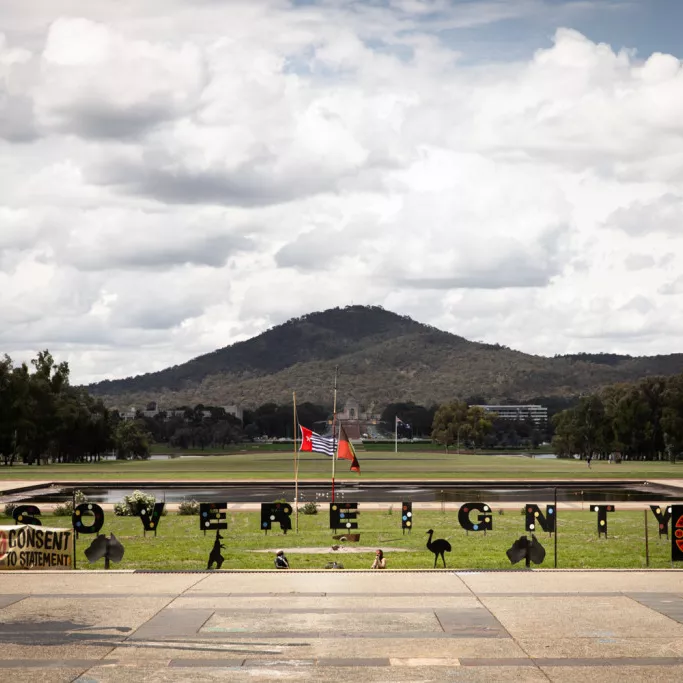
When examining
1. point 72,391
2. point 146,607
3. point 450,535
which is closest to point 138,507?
point 450,535

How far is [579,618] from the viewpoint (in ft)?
61.3

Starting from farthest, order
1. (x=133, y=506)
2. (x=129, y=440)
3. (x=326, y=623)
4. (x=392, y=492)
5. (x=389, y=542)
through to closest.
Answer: (x=129, y=440), (x=392, y=492), (x=133, y=506), (x=389, y=542), (x=326, y=623)

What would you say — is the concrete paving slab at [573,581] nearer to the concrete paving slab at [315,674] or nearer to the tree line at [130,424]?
the concrete paving slab at [315,674]

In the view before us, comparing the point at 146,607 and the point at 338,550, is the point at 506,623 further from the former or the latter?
the point at 338,550

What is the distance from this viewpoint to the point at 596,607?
65.0 feet

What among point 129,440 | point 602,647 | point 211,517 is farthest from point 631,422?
point 602,647

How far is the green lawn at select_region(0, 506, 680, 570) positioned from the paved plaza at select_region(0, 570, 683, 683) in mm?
3196

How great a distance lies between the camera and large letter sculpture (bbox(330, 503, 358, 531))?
34531 mm

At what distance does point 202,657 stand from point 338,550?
615 inches

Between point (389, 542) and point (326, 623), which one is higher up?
point (326, 623)

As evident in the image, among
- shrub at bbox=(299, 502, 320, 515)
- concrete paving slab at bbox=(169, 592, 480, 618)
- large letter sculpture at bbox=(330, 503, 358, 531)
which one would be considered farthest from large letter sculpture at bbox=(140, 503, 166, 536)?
concrete paving slab at bbox=(169, 592, 480, 618)

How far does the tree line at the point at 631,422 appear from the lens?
138875 millimetres

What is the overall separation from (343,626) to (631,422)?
131808 millimetres

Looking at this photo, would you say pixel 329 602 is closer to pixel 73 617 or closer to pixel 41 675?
pixel 73 617
